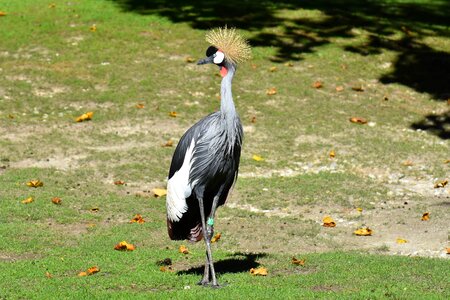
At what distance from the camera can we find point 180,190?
10273 mm

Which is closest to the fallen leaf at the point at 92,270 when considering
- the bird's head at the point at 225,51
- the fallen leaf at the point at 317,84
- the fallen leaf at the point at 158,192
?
the bird's head at the point at 225,51

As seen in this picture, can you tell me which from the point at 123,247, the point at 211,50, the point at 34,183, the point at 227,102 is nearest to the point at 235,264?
the point at 123,247

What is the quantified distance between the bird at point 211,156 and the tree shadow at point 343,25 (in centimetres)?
1252

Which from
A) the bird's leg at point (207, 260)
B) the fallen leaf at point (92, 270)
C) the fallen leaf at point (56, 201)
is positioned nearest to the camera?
the bird's leg at point (207, 260)

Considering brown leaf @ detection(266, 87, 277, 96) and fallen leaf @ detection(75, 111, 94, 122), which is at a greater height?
brown leaf @ detection(266, 87, 277, 96)

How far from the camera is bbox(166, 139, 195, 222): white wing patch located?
1018cm

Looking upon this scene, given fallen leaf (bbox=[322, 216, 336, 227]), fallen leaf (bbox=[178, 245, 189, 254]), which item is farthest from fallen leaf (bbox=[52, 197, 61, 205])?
fallen leaf (bbox=[322, 216, 336, 227])

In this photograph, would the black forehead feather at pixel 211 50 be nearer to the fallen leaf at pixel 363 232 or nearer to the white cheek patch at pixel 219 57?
the white cheek patch at pixel 219 57

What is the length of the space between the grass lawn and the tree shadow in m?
0.08

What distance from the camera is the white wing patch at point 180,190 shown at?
10.2 m

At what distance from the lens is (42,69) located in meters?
21.8

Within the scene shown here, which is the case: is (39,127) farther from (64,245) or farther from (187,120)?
(64,245)

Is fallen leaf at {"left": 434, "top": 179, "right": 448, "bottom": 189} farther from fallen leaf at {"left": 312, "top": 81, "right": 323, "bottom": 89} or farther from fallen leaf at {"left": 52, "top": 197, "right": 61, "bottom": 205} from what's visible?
fallen leaf at {"left": 52, "top": 197, "right": 61, "bottom": 205}

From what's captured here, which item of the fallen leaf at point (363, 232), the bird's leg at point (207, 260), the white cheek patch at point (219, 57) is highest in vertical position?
the white cheek patch at point (219, 57)
